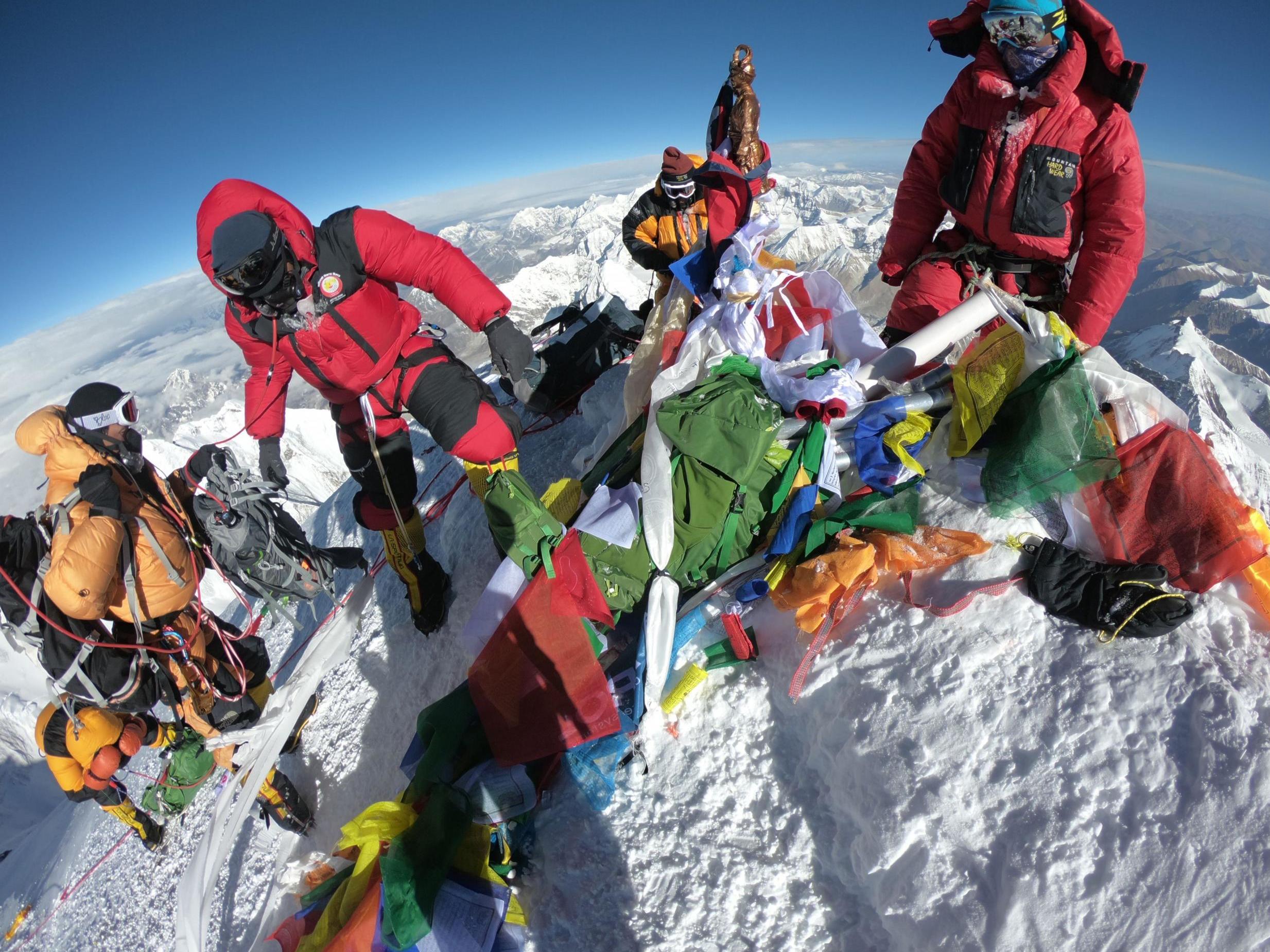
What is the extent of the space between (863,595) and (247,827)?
170 inches

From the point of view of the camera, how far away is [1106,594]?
Answer: 6.69 ft

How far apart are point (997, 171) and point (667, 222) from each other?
2.94 metres

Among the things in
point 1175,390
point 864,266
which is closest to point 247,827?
point 1175,390

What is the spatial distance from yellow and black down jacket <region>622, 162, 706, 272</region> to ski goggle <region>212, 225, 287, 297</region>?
3.31m

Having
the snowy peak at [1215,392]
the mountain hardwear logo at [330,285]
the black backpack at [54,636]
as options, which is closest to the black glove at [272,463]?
the black backpack at [54,636]

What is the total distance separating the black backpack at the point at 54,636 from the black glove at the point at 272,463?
3.51 ft

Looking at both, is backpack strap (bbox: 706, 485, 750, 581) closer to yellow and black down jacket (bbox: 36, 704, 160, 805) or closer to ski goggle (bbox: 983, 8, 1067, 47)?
ski goggle (bbox: 983, 8, 1067, 47)

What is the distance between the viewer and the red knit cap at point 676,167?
500cm

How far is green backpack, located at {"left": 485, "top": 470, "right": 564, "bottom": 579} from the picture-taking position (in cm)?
288

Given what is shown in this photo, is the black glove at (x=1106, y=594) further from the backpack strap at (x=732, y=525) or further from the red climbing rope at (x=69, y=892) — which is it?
the red climbing rope at (x=69, y=892)

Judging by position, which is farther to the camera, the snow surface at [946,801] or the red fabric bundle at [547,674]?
the red fabric bundle at [547,674]

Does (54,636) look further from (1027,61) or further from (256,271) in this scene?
(1027,61)

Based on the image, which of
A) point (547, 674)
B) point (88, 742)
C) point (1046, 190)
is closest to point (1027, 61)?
point (1046, 190)

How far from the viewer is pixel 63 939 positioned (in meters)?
4.09
